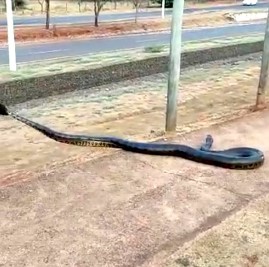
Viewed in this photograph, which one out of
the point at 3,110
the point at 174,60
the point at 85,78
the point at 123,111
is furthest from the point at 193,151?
the point at 85,78

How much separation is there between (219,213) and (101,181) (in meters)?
1.54

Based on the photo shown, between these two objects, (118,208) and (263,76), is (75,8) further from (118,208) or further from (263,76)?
(118,208)

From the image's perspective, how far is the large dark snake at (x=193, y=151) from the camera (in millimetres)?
6598

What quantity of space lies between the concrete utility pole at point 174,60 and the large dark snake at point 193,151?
79cm

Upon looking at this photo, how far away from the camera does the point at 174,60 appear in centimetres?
805

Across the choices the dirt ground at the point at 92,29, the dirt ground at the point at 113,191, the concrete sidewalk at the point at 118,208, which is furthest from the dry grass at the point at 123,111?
the dirt ground at the point at 92,29

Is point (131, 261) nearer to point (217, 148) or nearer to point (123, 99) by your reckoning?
point (217, 148)

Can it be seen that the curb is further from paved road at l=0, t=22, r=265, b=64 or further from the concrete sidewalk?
the concrete sidewalk

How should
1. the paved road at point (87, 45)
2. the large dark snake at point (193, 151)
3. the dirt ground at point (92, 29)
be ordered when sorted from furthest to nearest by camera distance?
the dirt ground at point (92, 29), the paved road at point (87, 45), the large dark snake at point (193, 151)

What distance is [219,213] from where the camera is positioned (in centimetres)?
528

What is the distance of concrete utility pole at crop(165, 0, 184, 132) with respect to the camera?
25.4 feet

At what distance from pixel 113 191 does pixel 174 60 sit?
2993mm

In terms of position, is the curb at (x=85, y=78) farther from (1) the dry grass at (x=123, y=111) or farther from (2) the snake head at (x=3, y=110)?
(2) the snake head at (x=3, y=110)

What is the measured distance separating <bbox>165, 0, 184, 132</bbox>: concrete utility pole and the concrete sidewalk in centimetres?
151
